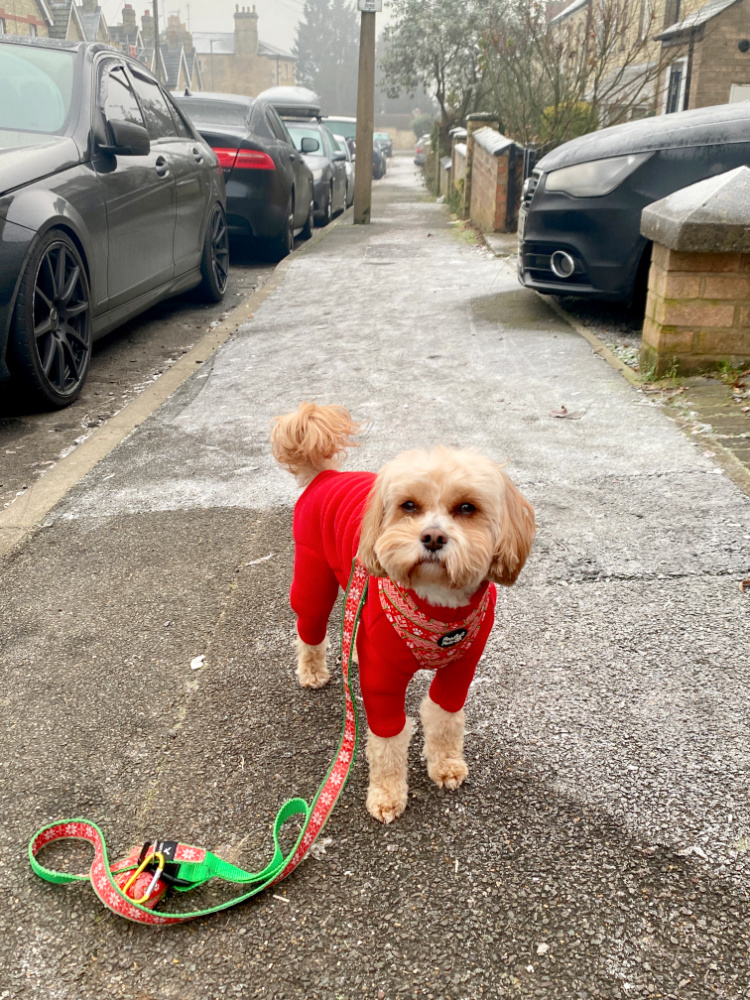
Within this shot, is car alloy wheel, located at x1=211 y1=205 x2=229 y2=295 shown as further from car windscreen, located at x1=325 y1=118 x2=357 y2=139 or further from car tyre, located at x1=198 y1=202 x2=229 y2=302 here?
car windscreen, located at x1=325 y1=118 x2=357 y2=139

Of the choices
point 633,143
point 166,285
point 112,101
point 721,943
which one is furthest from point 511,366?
point 721,943

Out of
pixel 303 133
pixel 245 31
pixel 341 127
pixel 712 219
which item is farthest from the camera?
pixel 245 31

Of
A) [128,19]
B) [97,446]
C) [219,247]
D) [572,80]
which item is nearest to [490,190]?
[572,80]

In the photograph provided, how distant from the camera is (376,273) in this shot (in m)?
10.1

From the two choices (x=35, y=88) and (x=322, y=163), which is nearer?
(x=35, y=88)

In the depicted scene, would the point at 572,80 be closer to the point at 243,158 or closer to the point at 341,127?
the point at 243,158

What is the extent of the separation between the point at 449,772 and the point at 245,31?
10504cm

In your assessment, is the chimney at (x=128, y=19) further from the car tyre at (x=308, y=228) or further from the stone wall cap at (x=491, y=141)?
the car tyre at (x=308, y=228)

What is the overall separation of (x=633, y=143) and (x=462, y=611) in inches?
217

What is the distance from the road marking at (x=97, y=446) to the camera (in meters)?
4.07

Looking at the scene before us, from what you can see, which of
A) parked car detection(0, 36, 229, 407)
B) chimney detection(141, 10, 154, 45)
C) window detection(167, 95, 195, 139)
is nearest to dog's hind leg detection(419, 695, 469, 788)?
parked car detection(0, 36, 229, 407)

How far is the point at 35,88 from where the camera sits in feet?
19.4

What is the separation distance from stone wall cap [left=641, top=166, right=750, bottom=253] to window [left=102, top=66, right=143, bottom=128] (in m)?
3.71

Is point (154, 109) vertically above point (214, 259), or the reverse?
point (154, 109)
